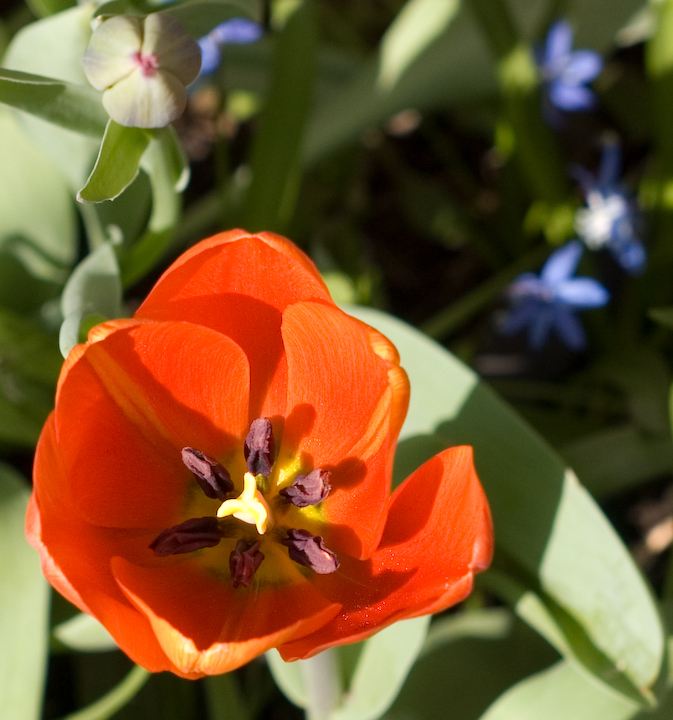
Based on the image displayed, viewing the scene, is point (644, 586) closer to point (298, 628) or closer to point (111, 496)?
point (298, 628)

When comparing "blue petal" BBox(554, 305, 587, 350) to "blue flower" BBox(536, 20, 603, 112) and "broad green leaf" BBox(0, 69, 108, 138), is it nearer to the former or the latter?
"blue flower" BBox(536, 20, 603, 112)

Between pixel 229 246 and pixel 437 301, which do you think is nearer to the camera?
pixel 229 246

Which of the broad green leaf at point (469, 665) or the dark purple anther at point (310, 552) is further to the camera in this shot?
the broad green leaf at point (469, 665)

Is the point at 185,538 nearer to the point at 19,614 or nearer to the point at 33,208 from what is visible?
the point at 19,614

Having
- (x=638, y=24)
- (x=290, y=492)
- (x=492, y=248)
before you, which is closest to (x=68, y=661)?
(x=290, y=492)

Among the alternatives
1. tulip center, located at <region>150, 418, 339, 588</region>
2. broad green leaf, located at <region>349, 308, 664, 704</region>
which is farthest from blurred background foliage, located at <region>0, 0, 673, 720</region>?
tulip center, located at <region>150, 418, 339, 588</region>

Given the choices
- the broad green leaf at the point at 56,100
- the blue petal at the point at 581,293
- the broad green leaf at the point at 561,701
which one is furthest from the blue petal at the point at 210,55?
the broad green leaf at the point at 561,701

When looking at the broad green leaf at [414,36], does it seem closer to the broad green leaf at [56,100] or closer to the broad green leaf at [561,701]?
the broad green leaf at [56,100]
